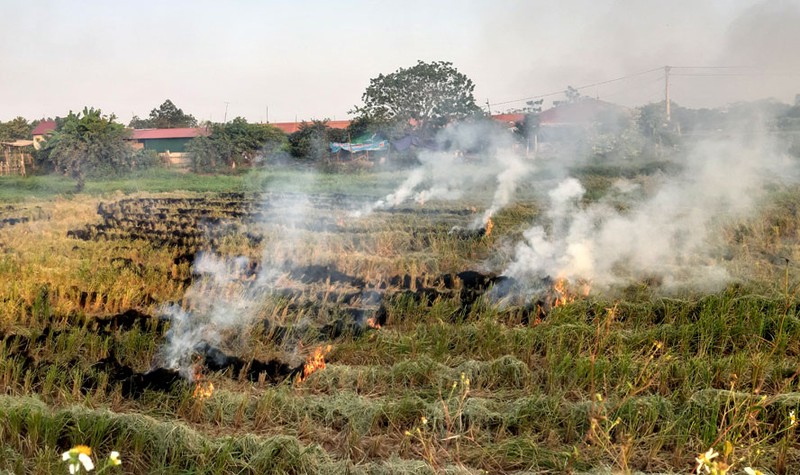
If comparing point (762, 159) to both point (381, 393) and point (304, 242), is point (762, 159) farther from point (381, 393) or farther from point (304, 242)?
point (381, 393)

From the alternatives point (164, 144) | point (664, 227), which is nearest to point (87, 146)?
point (164, 144)

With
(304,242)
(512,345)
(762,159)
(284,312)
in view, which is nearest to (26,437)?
(284,312)

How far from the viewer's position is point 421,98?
2608 centimetres

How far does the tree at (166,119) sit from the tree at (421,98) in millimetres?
26536

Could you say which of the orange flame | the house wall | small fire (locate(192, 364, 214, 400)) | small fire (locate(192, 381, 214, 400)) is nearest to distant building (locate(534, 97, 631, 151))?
the orange flame

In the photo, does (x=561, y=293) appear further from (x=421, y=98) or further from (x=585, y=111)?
(x=421, y=98)

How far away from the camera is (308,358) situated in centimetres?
520

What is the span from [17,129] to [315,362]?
4201cm

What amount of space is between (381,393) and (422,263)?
4.64 m

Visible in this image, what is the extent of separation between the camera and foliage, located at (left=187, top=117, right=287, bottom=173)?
28750 millimetres

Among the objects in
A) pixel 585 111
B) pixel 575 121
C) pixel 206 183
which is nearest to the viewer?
pixel 585 111

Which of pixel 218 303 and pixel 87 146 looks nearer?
pixel 218 303

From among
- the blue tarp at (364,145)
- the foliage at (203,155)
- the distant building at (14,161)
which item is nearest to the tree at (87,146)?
the distant building at (14,161)

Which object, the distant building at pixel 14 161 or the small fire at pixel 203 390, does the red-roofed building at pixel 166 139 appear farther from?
the small fire at pixel 203 390
